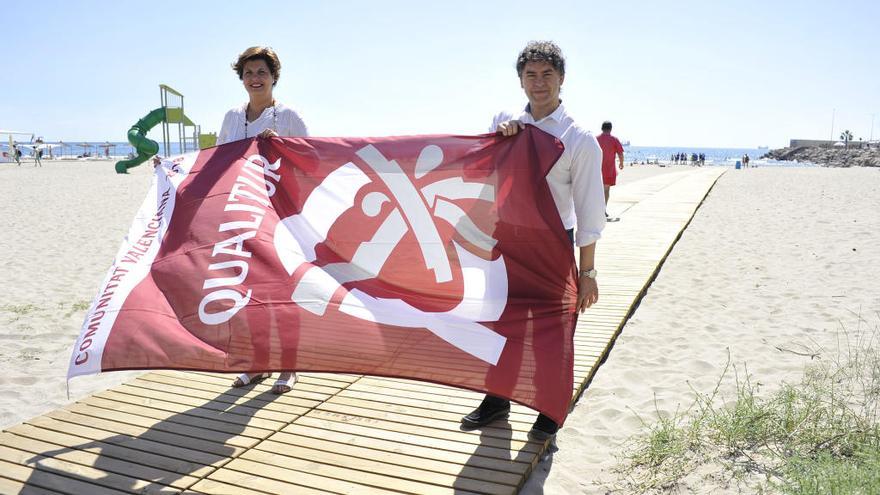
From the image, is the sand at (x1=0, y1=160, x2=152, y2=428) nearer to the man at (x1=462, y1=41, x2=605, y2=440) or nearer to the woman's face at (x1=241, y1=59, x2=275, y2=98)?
the woman's face at (x1=241, y1=59, x2=275, y2=98)

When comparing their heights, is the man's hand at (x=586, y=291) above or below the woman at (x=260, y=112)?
below

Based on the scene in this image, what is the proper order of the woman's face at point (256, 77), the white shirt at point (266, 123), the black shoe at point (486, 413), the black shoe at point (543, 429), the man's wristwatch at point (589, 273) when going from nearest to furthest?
the man's wristwatch at point (589, 273)
the black shoe at point (543, 429)
the black shoe at point (486, 413)
the woman's face at point (256, 77)
the white shirt at point (266, 123)

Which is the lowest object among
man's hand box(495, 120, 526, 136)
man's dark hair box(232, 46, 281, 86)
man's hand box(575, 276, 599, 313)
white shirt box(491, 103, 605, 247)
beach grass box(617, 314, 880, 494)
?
beach grass box(617, 314, 880, 494)

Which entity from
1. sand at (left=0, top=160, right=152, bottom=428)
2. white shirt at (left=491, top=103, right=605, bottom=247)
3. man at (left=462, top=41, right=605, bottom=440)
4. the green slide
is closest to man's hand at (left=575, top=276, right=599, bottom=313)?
man at (left=462, top=41, right=605, bottom=440)

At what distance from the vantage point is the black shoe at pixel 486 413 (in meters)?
3.54

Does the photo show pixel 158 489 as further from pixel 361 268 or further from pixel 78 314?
pixel 78 314

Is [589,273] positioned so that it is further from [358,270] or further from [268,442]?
[268,442]

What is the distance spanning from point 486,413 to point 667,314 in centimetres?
361

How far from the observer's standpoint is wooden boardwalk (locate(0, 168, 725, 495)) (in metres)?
2.95

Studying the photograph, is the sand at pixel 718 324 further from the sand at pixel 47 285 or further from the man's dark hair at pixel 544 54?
the sand at pixel 47 285

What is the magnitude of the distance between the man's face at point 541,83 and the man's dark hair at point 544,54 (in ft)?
0.05

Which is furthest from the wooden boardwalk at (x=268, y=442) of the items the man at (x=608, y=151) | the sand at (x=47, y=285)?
the man at (x=608, y=151)

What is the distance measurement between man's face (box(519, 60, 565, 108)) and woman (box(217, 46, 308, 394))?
1.72 m

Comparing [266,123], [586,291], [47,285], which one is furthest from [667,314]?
[47,285]
